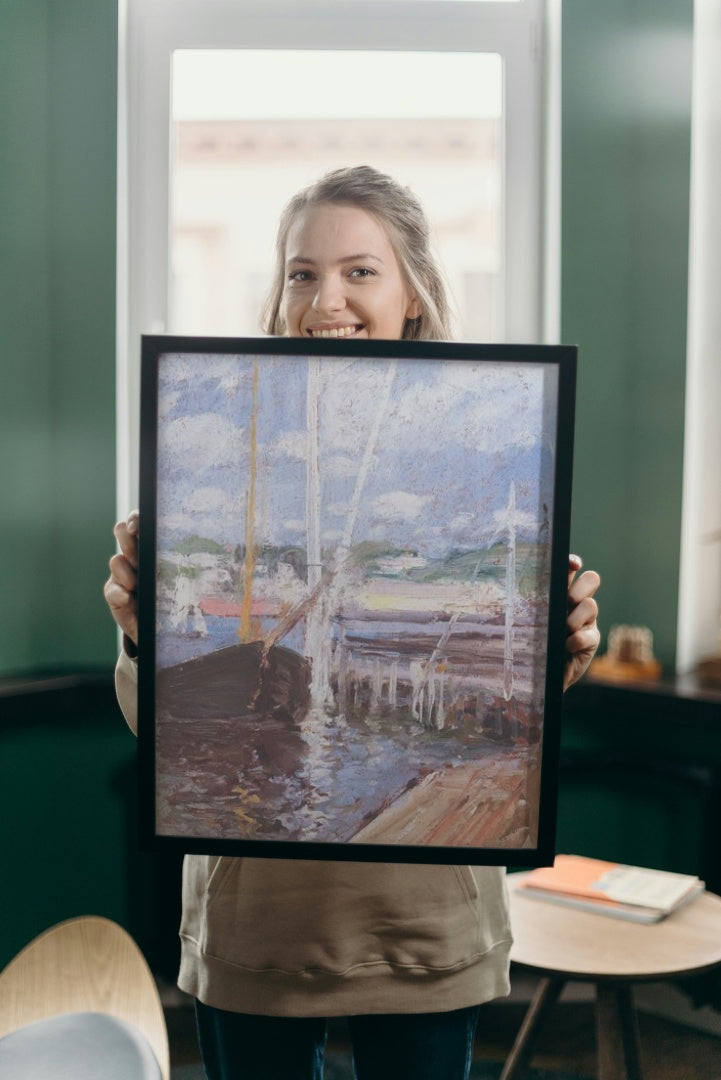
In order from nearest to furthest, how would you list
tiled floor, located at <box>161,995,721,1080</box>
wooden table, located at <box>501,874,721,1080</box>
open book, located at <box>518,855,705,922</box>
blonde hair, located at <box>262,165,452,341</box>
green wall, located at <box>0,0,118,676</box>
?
blonde hair, located at <box>262,165,452,341</box>, wooden table, located at <box>501,874,721,1080</box>, open book, located at <box>518,855,705,922</box>, tiled floor, located at <box>161,995,721,1080</box>, green wall, located at <box>0,0,118,676</box>

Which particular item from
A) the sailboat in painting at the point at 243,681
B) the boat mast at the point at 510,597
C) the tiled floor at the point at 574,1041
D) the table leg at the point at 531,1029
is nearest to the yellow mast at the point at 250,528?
the sailboat in painting at the point at 243,681

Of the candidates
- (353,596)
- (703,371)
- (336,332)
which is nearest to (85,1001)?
(353,596)

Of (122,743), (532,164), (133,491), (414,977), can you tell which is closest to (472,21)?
(532,164)

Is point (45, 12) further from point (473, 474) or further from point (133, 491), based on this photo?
point (473, 474)

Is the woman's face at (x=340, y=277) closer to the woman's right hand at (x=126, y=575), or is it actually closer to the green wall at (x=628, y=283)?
the woman's right hand at (x=126, y=575)

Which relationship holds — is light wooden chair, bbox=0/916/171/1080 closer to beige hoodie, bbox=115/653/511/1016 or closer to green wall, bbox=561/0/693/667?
beige hoodie, bbox=115/653/511/1016

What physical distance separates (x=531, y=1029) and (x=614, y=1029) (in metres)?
0.22

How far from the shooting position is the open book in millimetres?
1817

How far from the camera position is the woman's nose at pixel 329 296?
109 centimetres

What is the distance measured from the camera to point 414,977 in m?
1.03

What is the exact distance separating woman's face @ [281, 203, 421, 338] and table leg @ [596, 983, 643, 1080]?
1176 mm

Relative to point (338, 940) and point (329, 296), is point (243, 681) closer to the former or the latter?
point (338, 940)

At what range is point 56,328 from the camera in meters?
2.57

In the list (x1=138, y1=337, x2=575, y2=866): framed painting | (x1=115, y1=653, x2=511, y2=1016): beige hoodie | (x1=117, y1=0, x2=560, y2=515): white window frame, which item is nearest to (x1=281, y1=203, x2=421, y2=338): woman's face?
(x1=138, y1=337, x2=575, y2=866): framed painting
